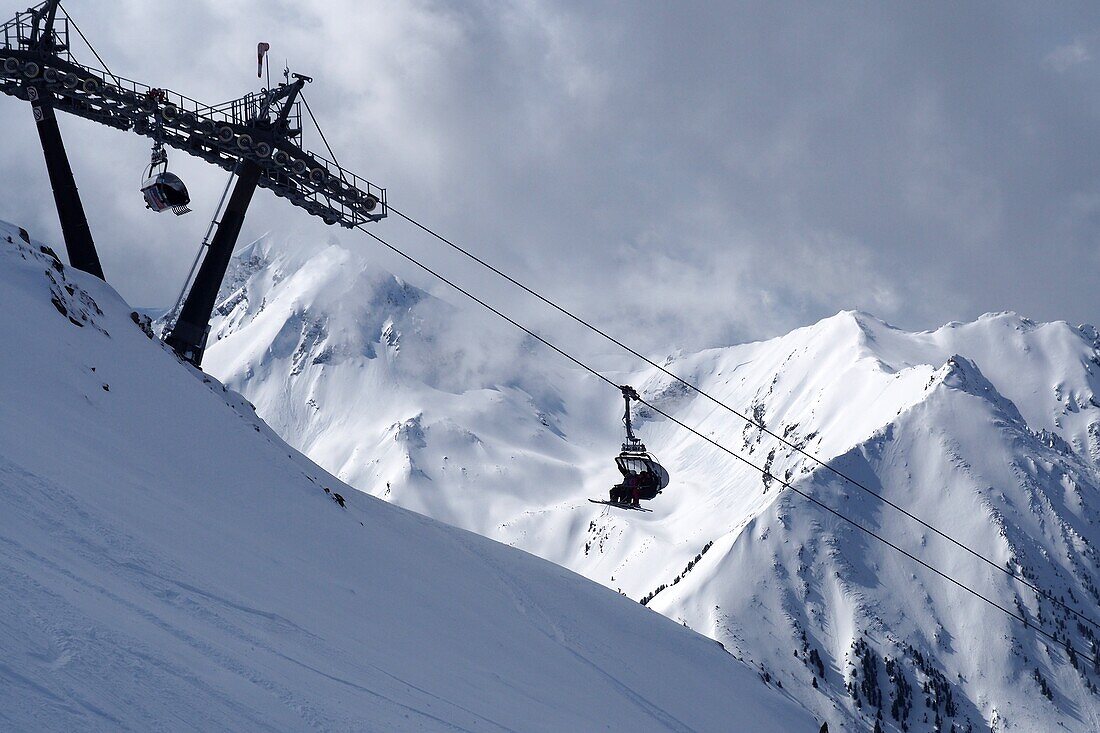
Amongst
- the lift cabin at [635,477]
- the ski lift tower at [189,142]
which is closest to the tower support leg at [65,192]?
the ski lift tower at [189,142]

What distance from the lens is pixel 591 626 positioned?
38.5 m

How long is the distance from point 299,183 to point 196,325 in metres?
6.84

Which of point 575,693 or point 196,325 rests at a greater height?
point 196,325

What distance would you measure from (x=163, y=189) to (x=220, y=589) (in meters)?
21.2

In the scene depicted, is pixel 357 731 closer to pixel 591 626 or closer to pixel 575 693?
pixel 575 693

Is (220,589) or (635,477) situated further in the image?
(635,477)

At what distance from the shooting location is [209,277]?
3475 centimetres

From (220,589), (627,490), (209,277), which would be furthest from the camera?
(209,277)

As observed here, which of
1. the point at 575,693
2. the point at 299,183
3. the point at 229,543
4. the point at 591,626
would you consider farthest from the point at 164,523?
the point at 591,626

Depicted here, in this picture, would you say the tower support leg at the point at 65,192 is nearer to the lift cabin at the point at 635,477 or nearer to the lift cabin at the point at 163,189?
the lift cabin at the point at 163,189

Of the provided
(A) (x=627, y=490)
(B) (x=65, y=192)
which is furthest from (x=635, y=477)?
(B) (x=65, y=192)

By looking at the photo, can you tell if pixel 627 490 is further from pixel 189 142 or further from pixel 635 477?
pixel 189 142

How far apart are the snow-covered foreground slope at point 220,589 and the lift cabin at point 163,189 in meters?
4.35

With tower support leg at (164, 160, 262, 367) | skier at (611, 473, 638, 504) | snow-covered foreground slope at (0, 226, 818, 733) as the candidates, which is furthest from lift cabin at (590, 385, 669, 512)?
tower support leg at (164, 160, 262, 367)
